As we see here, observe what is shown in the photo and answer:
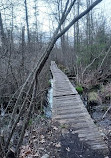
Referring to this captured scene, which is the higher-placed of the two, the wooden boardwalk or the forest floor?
the wooden boardwalk

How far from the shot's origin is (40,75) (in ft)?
26.0

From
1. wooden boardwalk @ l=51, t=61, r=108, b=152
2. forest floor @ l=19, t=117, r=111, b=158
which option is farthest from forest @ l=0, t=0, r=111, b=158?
wooden boardwalk @ l=51, t=61, r=108, b=152

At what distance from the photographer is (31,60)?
7.18m

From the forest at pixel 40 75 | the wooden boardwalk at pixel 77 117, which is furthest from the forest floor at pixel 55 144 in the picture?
the wooden boardwalk at pixel 77 117

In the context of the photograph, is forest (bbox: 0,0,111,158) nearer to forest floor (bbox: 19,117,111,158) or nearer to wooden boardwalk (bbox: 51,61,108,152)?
forest floor (bbox: 19,117,111,158)

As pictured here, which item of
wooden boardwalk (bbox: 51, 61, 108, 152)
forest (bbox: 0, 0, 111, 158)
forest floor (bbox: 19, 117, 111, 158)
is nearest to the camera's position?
forest (bbox: 0, 0, 111, 158)

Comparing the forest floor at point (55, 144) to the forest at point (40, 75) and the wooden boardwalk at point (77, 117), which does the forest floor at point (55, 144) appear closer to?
the forest at point (40, 75)

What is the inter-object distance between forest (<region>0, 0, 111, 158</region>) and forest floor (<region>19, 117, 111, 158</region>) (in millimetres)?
22

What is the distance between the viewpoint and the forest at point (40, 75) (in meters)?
1.84

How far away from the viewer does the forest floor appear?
11.0 feet

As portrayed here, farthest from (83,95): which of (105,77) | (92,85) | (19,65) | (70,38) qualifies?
(70,38)

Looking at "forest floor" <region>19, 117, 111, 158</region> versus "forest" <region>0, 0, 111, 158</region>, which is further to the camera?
"forest floor" <region>19, 117, 111, 158</region>

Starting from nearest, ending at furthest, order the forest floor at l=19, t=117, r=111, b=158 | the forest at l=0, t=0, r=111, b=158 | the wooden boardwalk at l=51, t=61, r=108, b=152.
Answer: the forest at l=0, t=0, r=111, b=158 → the forest floor at l=19, t=117, r=111, b=158 → the wooden boardwalk at l=51, t=61, r=108, b=152

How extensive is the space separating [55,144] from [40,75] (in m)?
4.62
